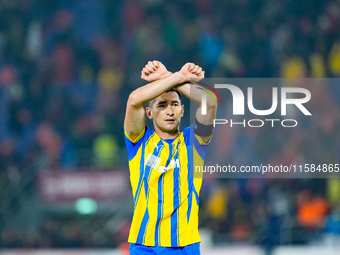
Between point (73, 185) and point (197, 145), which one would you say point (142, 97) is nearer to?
A: point (197, 145)

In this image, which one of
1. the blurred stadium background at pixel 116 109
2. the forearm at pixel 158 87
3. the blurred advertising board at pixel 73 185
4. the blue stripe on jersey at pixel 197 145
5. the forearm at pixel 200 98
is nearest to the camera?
the forearm at pixel 158 87

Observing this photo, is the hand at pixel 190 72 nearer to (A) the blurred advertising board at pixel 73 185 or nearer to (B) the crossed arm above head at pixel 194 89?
(B) the crossed arm above head at pixel 194 89

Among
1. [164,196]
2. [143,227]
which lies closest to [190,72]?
[164,196]

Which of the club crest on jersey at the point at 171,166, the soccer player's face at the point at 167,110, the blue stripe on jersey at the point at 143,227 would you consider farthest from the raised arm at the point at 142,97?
the blue stripe on jersey at the point at 143,227

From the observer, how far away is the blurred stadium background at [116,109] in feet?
31.3

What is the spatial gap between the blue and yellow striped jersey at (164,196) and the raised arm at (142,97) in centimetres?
18

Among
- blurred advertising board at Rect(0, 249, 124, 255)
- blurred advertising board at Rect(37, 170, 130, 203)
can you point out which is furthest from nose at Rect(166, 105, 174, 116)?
blurred advertising board at Rect(37, 170, 130, 203)

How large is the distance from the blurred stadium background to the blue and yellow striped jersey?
175 inches

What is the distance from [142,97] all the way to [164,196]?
65 cm

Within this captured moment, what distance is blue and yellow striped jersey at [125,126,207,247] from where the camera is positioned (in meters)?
4.02

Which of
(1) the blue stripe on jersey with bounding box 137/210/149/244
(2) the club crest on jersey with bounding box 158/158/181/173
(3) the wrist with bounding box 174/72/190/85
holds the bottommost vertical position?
(1) the blue stripe on jersey with bounding box 137/210/149/244

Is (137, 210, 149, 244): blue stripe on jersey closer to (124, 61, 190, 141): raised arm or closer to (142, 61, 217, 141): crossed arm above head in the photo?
(124, 61, 190, 141): raised arm

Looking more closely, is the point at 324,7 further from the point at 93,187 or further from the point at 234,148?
the point at 93,187

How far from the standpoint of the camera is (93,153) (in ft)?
35.1
